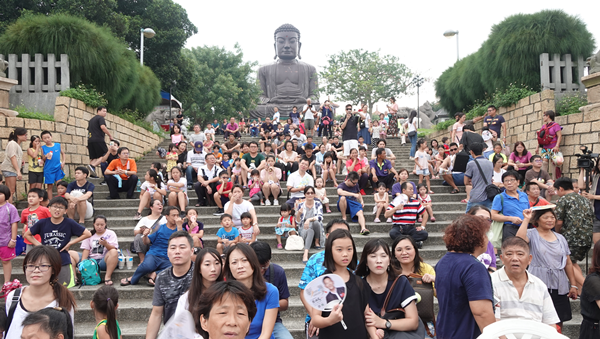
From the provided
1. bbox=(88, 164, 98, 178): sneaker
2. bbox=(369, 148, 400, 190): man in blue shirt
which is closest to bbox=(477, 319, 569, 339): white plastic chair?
bbox=(369, 148, 400, 190): man in blue shirt

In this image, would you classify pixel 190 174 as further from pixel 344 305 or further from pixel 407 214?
pixel 344 305

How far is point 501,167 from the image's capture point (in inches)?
323

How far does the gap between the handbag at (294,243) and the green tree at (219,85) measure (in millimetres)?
20661

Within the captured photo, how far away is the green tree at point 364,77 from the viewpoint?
30.1 m

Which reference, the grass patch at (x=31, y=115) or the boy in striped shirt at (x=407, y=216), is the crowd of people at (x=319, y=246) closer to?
the boy in striped shirt at (x=407, y=216)

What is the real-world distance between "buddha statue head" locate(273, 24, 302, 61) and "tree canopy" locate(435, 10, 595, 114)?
11.5 metres

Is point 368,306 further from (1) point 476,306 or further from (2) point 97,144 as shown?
(2) point 97,144

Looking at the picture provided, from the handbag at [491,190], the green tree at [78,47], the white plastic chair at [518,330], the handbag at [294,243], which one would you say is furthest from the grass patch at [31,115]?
the white plastic chair at [518,330]

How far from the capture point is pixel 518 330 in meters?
1.67

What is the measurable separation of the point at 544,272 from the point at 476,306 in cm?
216

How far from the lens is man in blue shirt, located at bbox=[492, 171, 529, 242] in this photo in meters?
5.16

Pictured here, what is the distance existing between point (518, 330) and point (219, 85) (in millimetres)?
27229

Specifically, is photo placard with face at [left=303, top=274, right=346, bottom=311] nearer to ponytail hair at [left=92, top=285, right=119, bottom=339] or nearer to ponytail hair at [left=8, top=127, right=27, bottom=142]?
ponytail hair at [left=92, top=285, right=119, bottom=339]

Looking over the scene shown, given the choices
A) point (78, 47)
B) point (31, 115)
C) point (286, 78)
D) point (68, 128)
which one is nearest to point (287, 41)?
point (286, 78)
